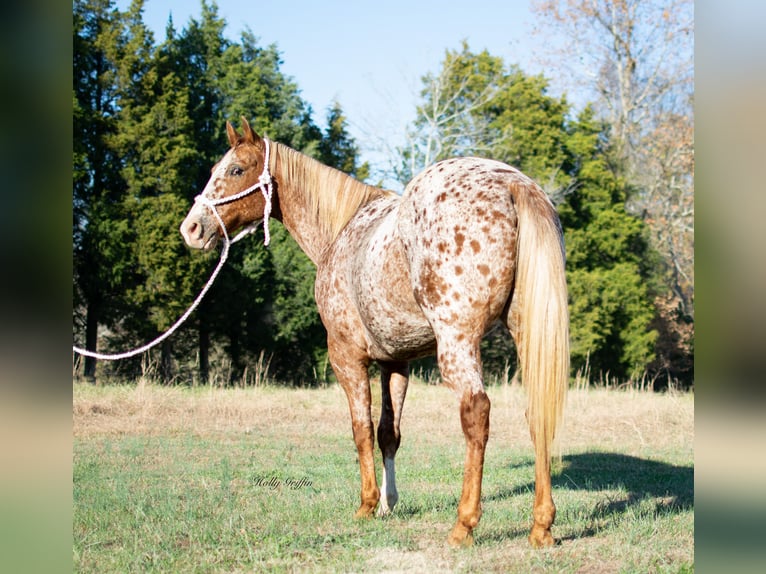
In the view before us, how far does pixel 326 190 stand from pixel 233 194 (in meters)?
0.71

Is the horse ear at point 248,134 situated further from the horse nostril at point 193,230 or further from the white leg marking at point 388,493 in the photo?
the white leg marking at point 388,493

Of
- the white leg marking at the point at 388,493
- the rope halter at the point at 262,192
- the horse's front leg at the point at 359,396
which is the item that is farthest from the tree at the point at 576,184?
the white leg marking at the point at 388,493

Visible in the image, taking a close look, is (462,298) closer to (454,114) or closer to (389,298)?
(389,298)

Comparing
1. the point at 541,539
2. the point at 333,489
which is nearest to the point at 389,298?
the point at 541,539

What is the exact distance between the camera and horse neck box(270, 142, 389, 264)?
5.42 meters

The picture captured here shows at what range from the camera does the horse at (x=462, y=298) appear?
3734mm

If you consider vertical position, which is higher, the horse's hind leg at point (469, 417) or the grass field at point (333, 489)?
the horse's hind leg at point (469, 417)

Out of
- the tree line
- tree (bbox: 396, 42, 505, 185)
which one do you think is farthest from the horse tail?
tree (bbox: 396, 42, 505, 185)

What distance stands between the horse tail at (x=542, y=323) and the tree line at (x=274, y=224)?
13.6 meters
